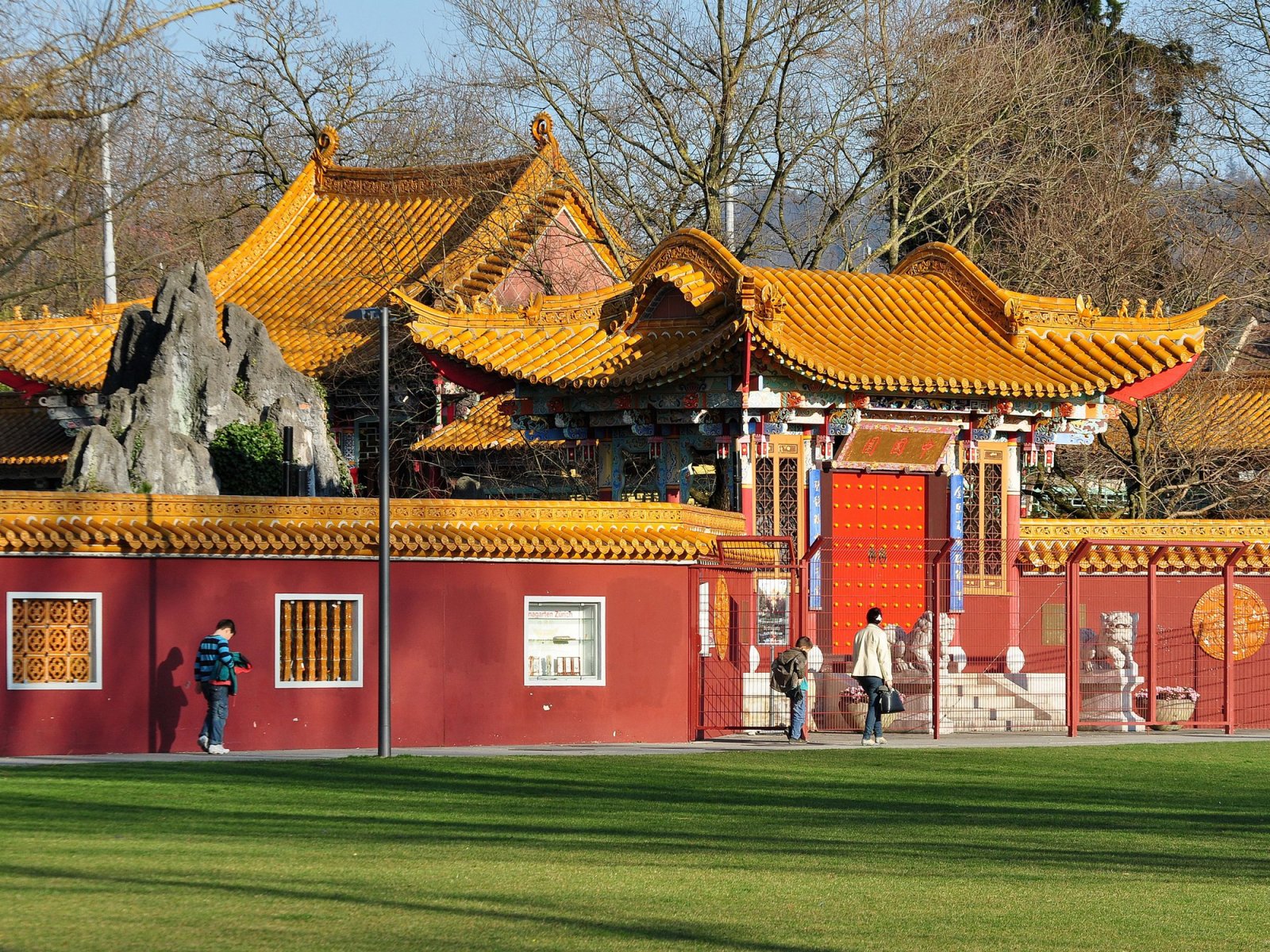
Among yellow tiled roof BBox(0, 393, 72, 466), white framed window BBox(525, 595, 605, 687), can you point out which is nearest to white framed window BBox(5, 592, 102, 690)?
white framed window BBox(525, 595, 605, 687)

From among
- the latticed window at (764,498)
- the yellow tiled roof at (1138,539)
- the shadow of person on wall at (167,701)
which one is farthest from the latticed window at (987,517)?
the shadow of person on wall at (167,701)

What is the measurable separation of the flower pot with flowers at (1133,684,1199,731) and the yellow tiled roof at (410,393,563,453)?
11879mm

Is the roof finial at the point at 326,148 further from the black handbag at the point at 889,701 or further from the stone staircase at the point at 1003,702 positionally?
the black handbag at the point at 889,701

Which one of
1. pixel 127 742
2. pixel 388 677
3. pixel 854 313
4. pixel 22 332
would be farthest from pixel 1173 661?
pixel 22 332

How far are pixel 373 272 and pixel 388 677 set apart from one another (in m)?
18.9

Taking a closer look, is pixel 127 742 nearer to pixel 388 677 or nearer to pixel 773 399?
pixel 388 677

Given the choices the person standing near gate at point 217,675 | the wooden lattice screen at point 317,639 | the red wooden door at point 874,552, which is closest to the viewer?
the person standing near gate at point 217,675

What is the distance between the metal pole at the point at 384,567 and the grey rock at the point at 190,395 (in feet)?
17.7

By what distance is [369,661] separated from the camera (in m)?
21.9

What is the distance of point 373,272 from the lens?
37.8 meters

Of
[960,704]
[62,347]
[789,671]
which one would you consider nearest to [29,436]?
[62,347]

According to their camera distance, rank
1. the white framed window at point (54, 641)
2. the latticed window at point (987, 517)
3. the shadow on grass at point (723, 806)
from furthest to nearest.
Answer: the latticed window at point (987, 517) → the white framed window at point (54, 641) → the shadow on grass at point (723, 806)

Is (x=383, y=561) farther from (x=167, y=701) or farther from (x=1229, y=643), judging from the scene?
(x=1229, y=643)

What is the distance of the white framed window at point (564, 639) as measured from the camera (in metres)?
22.3
